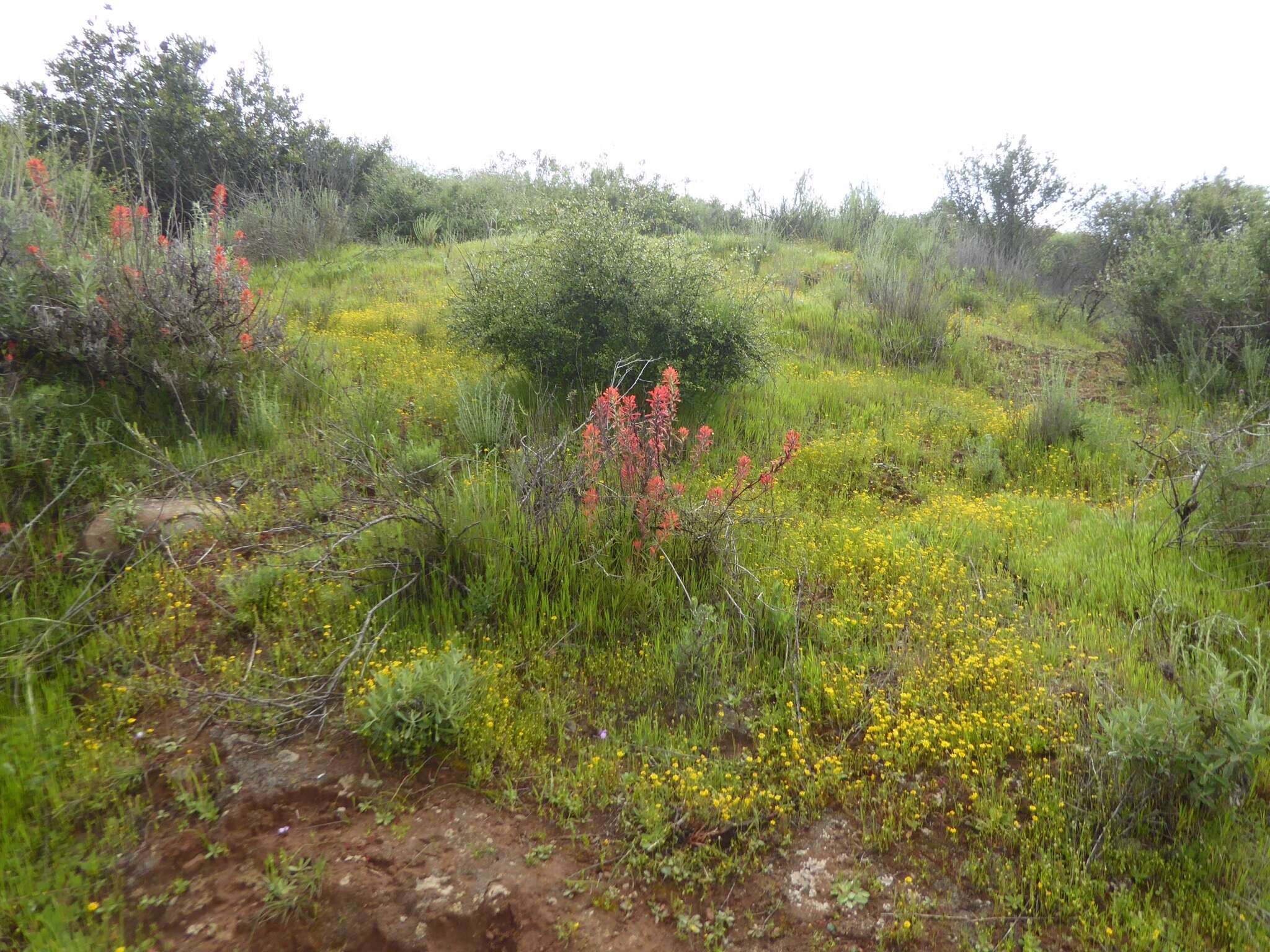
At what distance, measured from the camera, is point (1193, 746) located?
253 centimetres

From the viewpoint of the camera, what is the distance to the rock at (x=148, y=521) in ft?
12.1

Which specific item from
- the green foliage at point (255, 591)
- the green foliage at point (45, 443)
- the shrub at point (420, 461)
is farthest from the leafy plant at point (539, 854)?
the green foliage at point (45, 443)

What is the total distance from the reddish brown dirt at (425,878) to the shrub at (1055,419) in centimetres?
490

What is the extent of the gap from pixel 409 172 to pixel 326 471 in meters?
12.5

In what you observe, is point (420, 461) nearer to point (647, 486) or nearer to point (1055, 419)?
point (647, 486)

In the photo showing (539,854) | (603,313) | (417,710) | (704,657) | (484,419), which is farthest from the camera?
(603,313)

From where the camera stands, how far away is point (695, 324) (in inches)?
232

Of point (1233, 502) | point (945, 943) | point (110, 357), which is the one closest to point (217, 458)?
point (110, 357)

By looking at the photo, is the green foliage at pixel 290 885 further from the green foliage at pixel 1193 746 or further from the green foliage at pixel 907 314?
the green foliage at pixel 907 314

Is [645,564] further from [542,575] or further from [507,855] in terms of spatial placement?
[507,855]

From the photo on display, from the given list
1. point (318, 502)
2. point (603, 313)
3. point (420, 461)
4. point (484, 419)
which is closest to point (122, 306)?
point (318, 502)

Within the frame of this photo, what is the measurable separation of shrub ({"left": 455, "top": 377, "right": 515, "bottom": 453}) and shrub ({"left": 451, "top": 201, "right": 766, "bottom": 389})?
63cm

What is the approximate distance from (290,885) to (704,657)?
1850 millimetres

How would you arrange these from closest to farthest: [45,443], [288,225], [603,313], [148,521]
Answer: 1. [148,521]
2. [45,443]
3. [603,313]
4. [288,225]
